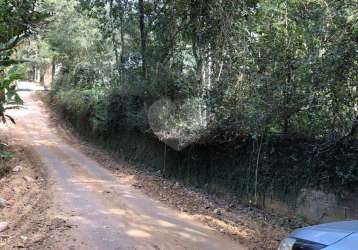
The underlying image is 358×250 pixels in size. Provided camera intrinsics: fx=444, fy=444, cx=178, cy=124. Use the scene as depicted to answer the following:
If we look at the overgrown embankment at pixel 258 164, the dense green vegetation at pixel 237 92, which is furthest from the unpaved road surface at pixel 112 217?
the dense green vegetation at pixel 237 92

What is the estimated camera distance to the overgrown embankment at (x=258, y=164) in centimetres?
812

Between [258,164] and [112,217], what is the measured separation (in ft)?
11.3

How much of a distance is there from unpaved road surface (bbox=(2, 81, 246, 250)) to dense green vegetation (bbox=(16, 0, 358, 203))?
1.92 m

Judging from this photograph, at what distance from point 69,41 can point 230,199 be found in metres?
18.6

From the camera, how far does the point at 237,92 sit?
10.4 m

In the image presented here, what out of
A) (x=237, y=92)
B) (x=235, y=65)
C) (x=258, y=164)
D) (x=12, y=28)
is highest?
(x=12, y=28)

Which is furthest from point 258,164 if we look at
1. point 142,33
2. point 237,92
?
point 142,33

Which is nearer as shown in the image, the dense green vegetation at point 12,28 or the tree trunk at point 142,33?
the dense green vegetation at point 12,28

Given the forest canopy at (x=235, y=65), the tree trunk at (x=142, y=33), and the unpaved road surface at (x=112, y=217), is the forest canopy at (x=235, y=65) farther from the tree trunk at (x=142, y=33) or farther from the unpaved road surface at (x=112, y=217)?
the unpaved road surface at (x=112, y=217)

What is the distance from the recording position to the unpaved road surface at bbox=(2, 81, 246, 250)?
704 cm

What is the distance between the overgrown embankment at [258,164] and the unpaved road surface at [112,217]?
1.69 metres

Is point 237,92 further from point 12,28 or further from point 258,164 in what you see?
point 12,28

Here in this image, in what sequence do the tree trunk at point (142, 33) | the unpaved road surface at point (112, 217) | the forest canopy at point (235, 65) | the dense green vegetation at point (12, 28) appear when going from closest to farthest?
the unpaved road surface at point (112, 217), the forest canopy at point (235, 65), the dense green vegetation at point (12, 28), the tree trunk at point (142, 33)

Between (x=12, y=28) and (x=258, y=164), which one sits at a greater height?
(x=12, y=28)
